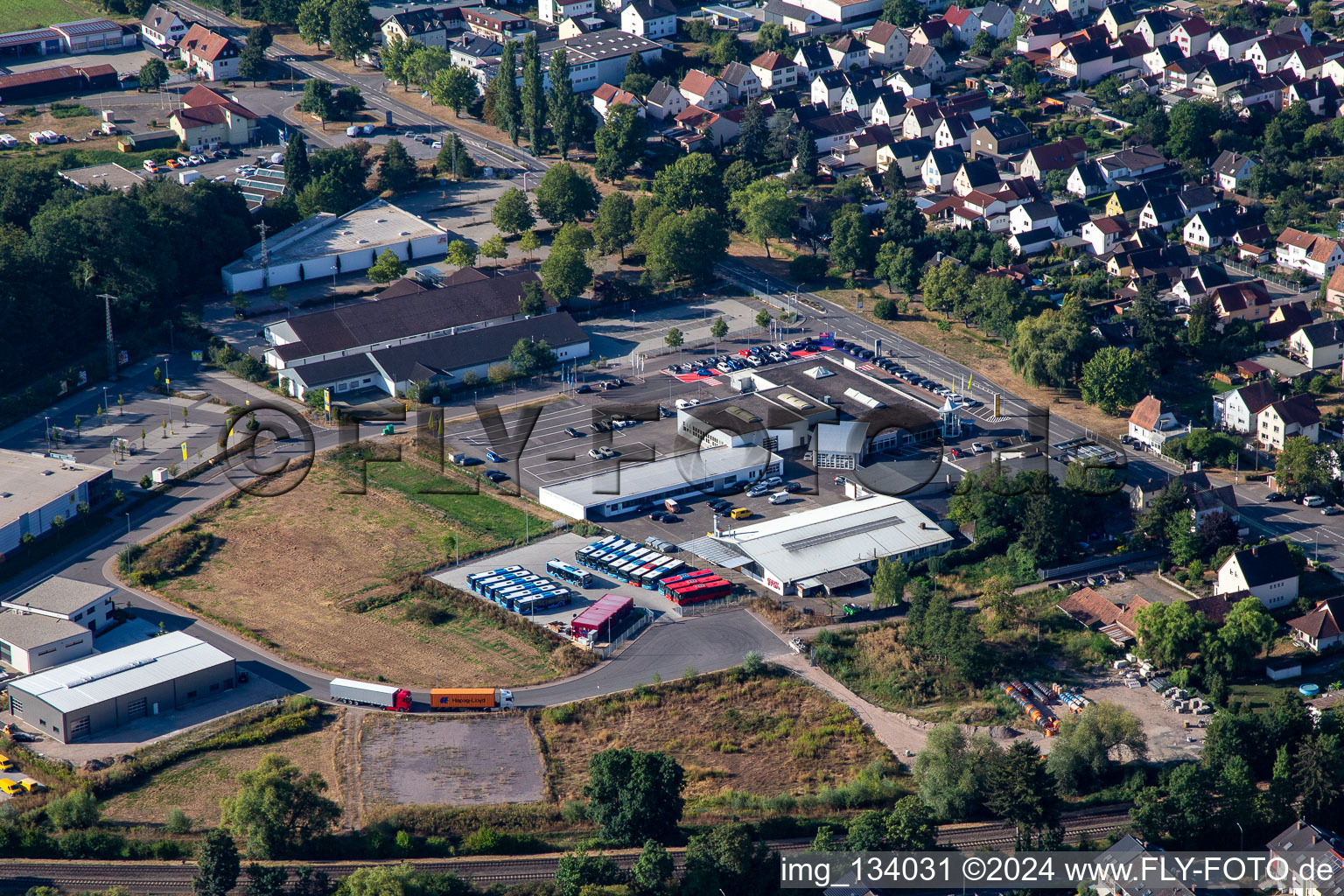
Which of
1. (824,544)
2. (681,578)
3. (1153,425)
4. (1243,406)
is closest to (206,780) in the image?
(681,578)

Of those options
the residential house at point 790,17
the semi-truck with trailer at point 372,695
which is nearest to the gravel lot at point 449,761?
the semi-truck with trailer at point 372,695

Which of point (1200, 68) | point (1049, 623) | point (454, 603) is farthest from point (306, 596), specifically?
point (1200, 68)

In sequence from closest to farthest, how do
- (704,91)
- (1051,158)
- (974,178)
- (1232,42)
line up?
(974,178), (1051,158), (704,91), (1232,42)

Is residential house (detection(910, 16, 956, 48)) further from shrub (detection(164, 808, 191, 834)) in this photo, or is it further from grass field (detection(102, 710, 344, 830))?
shrub (detection(164, 808, 191, 834))

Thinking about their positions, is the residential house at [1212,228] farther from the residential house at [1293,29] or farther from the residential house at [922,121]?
the residential house at [1293,29]

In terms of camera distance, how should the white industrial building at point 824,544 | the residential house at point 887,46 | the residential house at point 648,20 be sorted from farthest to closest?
1. the residential house at point 648,20
2. the residential house at point 887,46
3. the white industrial building at point 824,544

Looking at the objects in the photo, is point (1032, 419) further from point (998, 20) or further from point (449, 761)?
point (998, 20)

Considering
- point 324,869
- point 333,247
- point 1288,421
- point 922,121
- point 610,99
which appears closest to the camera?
point 324,869
